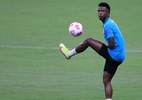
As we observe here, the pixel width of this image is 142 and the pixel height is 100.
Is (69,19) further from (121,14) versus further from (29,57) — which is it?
(29,57)

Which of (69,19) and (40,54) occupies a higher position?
(69,19)

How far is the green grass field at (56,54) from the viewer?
582 inches

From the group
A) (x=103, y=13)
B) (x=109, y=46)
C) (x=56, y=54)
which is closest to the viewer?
(x=109, y=46)

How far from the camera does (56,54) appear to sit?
20094mm

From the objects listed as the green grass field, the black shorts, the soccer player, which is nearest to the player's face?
the soccer player

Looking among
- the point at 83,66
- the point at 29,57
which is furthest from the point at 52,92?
the point at 29,57

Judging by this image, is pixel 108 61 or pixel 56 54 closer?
pixel 108 61


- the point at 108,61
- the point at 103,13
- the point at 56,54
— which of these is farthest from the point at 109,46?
the point at 56,54

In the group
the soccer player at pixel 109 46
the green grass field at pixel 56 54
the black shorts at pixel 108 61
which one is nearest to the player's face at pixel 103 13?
the soccer player at pixel 109 46

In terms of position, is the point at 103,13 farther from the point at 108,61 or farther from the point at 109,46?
the point at 108,61

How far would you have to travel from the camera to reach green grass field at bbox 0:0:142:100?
1479cm

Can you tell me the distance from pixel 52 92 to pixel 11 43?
7866 millimetres

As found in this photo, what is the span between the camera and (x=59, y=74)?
16.8 meters

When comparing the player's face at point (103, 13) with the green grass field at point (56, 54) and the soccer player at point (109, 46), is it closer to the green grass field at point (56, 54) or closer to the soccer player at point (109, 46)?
the soccer player at point (109, 46)
